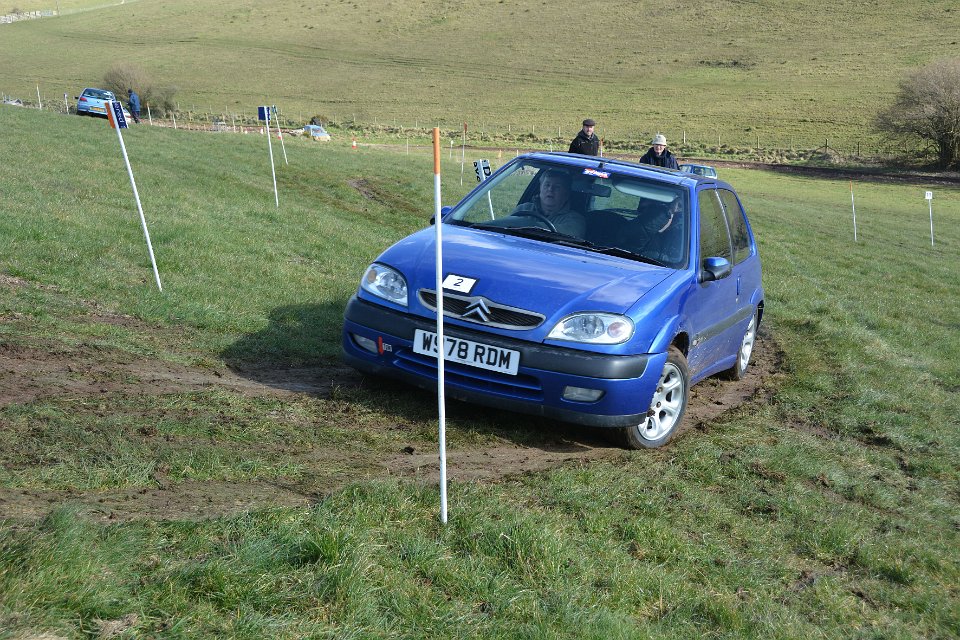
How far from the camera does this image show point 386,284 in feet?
20.7

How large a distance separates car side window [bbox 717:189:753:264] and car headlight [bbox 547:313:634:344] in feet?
8.32

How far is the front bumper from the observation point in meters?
5.64

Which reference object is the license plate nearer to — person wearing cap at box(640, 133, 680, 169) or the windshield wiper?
the windshield wiper

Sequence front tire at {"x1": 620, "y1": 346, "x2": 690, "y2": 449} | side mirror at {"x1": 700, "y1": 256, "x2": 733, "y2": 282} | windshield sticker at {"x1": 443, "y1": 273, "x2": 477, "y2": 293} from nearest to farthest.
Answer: windshield sticker at {"x1": 443, "y1": 273, "x2": 477, "y2": 293} → front tire at {"x1": 620, "y1": 346, "x2": 690, "y2": 449} → side mirror at {"x1": 700, "y1": 256, "x2": 733, "y2": 282}

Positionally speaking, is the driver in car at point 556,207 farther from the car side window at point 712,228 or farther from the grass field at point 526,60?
the grass field at point 526,60

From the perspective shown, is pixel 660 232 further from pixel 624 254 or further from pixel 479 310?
pixel 479 310

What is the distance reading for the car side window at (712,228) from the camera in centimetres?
718

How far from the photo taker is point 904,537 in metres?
5.07

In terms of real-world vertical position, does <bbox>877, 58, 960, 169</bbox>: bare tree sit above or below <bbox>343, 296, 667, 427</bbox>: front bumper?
below

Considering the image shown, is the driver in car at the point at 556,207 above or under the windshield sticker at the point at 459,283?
above

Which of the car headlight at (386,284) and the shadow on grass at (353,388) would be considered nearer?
the shadow on grass at (353,388)

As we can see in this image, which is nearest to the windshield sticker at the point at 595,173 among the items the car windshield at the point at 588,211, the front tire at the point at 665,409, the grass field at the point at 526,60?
the car windshield at the point at 588,211

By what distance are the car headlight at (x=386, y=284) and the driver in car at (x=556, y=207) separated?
4.74 feet

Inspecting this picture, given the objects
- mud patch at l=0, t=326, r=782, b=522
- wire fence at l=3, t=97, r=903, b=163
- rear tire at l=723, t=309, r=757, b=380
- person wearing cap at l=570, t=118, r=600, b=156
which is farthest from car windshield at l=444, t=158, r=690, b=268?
→ wire fence at l=3, t=97, r=903, b=163
